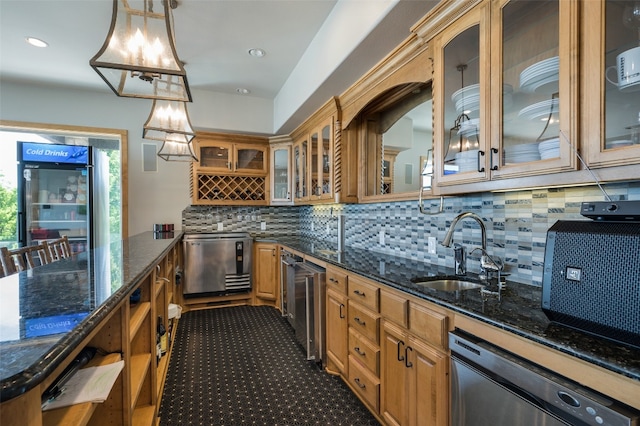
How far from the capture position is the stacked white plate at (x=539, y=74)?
3.95 feet

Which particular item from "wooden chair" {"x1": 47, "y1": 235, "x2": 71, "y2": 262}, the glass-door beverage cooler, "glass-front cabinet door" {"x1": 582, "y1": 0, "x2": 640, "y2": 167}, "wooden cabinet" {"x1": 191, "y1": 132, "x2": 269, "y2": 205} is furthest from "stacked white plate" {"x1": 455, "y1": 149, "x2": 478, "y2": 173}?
the glass-door beverage cooler

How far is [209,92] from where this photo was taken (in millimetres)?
4152

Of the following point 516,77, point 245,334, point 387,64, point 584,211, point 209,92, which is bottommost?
point 245,334

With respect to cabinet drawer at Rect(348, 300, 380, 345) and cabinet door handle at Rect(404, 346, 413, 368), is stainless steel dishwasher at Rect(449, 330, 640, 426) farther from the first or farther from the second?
cabinet drawer at Rect(348, 300, 380, 345)

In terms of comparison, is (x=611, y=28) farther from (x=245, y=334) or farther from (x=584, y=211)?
(x=245, y=334)

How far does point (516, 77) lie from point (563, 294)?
950 mm

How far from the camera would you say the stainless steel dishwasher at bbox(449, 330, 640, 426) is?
0.81 m

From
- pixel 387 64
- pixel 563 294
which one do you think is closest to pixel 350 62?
pixel 387 64

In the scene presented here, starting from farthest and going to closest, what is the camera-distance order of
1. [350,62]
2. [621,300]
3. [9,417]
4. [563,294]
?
[350,62], [563,294], [621,300], [9,417]

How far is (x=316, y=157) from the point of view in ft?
11.6

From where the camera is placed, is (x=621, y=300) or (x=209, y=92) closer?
(x=621, y=300)

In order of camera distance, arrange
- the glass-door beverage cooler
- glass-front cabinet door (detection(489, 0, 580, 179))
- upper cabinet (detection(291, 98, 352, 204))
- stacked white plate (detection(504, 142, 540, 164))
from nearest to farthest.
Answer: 1. glass-front cabinet door (detection(489, 0, 580, 179))
2. stacked white plate (detection(504, 142, 540, 164))
3. upper cabinet (detection(291, 98, 352, 204))
4. the glass-door beverage cooler

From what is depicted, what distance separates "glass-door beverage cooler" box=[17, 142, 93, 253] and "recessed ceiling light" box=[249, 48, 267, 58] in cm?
253

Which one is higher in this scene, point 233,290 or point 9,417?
point 9,417
